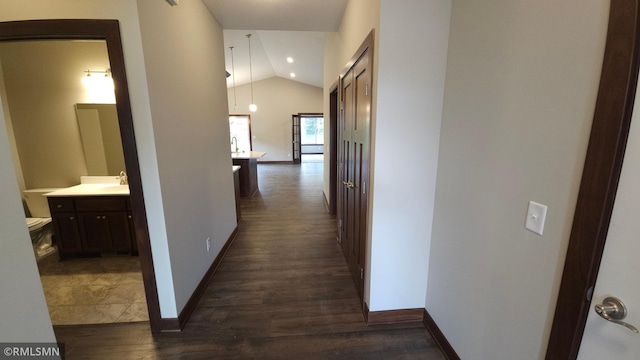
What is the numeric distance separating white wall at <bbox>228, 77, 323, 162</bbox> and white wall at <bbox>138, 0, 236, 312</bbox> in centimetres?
749

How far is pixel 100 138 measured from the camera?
10.6 ft

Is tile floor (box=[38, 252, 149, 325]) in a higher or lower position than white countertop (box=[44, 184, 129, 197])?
lower

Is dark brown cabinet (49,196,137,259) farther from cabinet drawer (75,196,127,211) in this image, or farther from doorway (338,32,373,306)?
doorway (338,32,373,306)

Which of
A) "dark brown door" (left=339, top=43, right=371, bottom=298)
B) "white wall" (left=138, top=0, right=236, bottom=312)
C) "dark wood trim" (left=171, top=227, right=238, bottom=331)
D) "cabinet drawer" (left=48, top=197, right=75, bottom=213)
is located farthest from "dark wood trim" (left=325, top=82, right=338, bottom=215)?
"cabinet drawer" (left=48, top=197, right=75, bottom=213)

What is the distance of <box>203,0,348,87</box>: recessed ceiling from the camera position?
250cm

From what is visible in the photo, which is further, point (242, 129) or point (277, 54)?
point (242, 129)

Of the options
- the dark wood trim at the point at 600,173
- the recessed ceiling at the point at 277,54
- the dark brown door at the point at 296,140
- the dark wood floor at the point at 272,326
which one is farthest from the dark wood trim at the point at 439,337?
the dark brown door at the point at 296,140

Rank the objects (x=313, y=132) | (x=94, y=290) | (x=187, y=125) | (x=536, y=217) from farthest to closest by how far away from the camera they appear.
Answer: (x=313, y=132) < (x=94, y=290) < (x=187, y=125) < (x=536, y=217)

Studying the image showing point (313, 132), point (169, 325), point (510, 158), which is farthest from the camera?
point (313, 132)

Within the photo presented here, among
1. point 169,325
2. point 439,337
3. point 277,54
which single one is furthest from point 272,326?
point 277,54

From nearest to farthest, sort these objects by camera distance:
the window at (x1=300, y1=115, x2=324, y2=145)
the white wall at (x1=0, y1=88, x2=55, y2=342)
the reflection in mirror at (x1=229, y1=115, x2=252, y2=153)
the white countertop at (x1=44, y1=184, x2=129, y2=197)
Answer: the white wall at (x1=0, y1=88, x2=55, y2=342) < the white countertop at (x1=44, y1=184, x2=129, y2=197) < the reflection in mirror at (x1=229, y1=115, x2=252, y2=153) < the window at (x1=300, y1=115, x2=324, y2=145)

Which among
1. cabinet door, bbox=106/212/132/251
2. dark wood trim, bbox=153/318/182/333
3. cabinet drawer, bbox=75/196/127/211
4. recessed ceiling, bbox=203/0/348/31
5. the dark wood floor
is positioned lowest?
the dark wood floor

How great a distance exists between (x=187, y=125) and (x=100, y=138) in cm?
204

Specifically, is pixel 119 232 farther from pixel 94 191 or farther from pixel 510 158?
pixel 510 158
